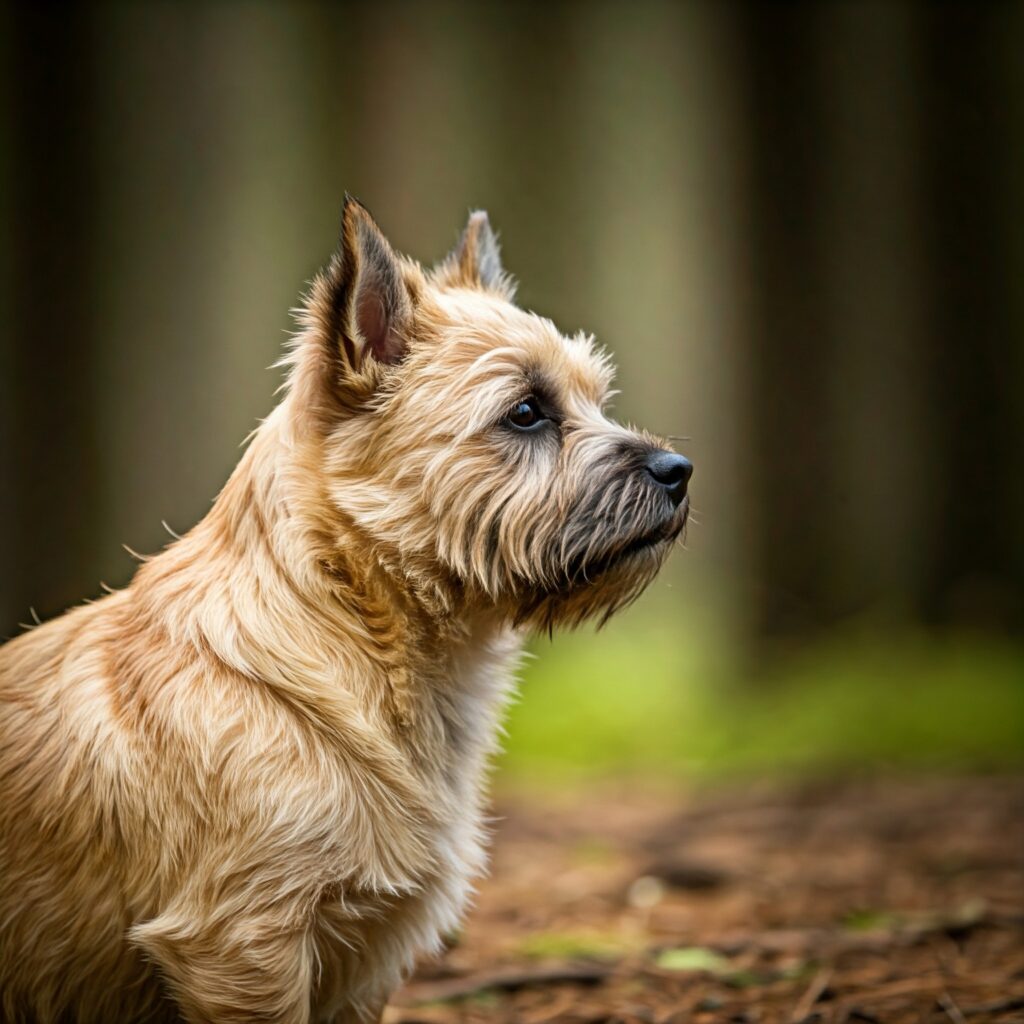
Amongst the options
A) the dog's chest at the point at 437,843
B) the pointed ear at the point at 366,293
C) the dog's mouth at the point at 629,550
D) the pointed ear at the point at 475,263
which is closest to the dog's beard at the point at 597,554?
the dog's mouth at the point at 629,550

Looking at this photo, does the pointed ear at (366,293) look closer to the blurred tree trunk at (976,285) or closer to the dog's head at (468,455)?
the dog's head at (468,455)

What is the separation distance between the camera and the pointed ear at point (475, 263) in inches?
169

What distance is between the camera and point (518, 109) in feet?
39.0

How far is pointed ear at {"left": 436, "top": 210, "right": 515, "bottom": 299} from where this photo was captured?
4.30 meters

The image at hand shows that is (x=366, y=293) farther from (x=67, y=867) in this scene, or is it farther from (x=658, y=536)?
(x=67, y=867)

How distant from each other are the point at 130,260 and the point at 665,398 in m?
5.63

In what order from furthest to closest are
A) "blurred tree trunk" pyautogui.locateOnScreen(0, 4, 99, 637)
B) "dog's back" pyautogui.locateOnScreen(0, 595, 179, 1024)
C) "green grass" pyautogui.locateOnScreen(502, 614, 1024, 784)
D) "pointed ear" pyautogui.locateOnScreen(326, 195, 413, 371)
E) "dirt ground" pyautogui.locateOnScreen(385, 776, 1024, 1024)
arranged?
"blurred tree trunk" pyautogui.locateOnScreen(0, 4, 99, 637), "green grass" pyautogui.locateOnScreen(502, 614, 1024, 784), "dirt ground" pyautogui.locateOnScreen(385, 776, 1024, 1024), "pointed ear" pyautogui.locateOnScreen(326, 195, 413, 371), "dog's back" pyautogui.locateOnScreen(0, 595, 179, 1024)

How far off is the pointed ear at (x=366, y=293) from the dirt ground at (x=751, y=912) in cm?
242

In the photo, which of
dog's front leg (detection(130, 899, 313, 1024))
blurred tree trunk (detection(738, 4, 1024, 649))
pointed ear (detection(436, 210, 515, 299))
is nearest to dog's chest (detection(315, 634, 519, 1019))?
dog's front leg (detection(130, 899, 313, 1024))

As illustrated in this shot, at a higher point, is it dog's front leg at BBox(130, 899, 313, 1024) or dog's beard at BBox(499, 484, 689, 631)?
dog's beard at BBox(499, 484, 689, 631)

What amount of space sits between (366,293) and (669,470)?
113 centimetres

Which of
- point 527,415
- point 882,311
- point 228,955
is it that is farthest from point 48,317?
point 882,311

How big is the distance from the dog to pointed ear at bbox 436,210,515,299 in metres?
0.39

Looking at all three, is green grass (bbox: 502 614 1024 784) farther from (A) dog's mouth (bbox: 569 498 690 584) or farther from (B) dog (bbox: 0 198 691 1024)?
(B) dog (bbox: 0 198 691 1024)
